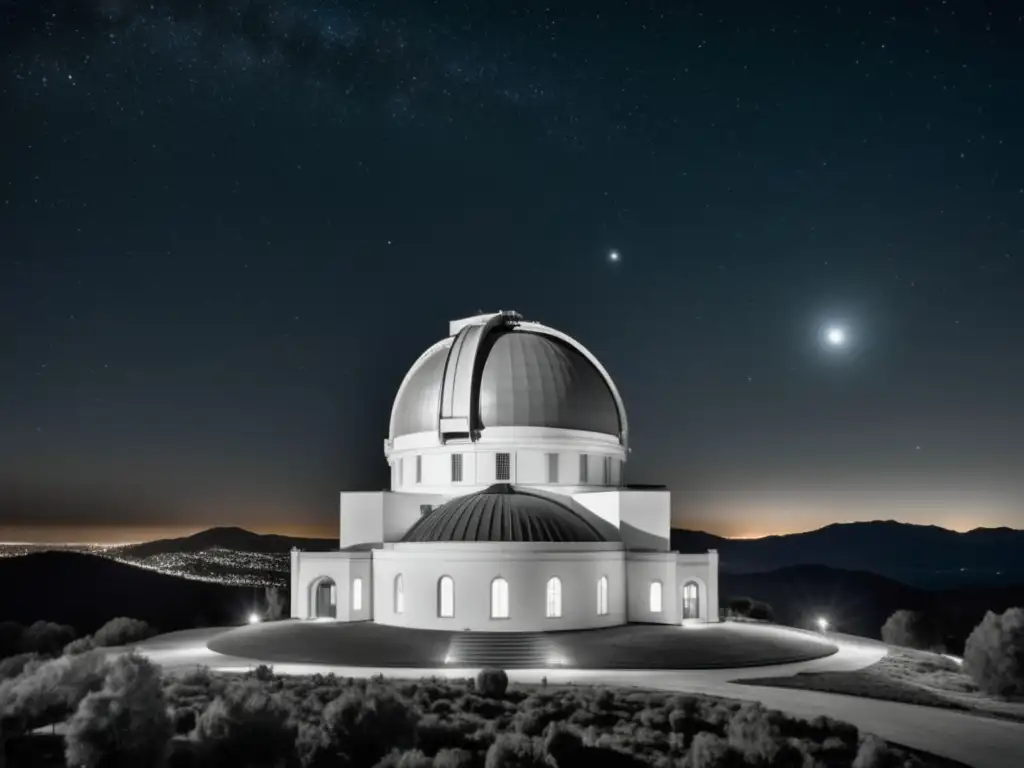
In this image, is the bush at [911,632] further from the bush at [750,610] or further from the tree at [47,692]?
the tree at [47,692]

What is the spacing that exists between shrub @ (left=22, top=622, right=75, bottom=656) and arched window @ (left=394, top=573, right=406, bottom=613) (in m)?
15.0

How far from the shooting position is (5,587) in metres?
115

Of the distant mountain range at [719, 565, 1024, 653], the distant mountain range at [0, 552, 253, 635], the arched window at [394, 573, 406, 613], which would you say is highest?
the arched window at [394, 573, 406, 613]

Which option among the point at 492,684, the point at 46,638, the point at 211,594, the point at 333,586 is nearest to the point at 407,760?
the point at 492,684

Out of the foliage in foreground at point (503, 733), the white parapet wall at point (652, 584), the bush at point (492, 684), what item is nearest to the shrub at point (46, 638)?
the foliage in foreground at point (503, 733)

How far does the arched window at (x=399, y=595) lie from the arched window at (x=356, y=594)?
4.32 m

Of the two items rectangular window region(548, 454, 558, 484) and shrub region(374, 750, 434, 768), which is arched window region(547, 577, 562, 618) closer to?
rectangular window region(548, 454, 558, 484)

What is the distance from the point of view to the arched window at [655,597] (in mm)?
45188

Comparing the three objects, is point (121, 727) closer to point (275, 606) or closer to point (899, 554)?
point (275, 606)

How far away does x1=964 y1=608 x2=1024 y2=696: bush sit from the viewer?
32.2m

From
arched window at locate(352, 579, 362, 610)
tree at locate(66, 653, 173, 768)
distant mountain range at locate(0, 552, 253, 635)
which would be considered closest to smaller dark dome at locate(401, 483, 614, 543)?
arched window at locate(352, 579, 362, 610)

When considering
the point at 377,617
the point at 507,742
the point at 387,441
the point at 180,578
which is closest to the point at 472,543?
the point at 377,617

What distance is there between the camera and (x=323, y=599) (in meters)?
49.3

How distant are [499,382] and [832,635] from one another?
19.3 metres
